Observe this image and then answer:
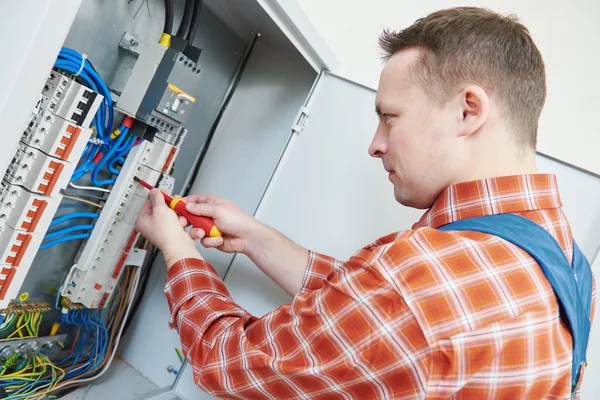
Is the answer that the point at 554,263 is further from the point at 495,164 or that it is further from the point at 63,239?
the point at 63,239

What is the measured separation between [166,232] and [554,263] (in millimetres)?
685

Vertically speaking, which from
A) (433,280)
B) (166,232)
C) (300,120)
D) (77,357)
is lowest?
(77,357)

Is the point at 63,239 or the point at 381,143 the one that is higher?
the point at 381,143

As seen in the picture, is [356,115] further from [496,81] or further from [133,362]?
[133,362]

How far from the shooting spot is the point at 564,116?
1.27m

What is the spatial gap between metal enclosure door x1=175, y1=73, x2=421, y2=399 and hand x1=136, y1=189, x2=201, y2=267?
30 centimetres

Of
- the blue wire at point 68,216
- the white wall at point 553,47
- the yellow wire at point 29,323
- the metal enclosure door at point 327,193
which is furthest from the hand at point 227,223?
the white wall at point 553,47

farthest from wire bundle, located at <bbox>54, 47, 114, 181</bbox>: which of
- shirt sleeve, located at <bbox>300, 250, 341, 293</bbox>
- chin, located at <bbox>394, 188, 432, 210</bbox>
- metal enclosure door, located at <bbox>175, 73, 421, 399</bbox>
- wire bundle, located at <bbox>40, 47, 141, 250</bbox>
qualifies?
chin, located at <bbox>394, 188, 432, 210</bbox>

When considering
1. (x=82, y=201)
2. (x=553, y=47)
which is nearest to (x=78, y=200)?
(x=82, y=201)

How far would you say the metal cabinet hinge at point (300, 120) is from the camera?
3.95ft

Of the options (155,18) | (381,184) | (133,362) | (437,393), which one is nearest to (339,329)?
(437,393)

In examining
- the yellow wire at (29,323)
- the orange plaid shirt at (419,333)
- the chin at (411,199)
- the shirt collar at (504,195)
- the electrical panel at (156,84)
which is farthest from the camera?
the yellow wire at (29,323)

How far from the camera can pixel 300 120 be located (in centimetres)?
121

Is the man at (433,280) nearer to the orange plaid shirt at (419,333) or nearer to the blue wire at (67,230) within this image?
the orange plaid shirt at (419,333)
